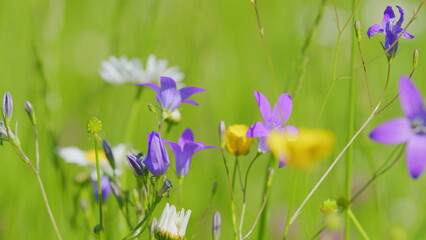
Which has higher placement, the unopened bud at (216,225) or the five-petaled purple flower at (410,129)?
the five-petaled purple flower at (410,129)

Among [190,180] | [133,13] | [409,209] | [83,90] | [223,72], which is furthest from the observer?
[133,13]

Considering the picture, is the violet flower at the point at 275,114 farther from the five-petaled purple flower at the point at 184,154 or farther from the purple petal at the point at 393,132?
the purple petal at the point at 393,132

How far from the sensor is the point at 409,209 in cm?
218

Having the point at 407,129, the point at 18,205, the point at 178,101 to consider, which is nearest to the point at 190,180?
the point at 18,205

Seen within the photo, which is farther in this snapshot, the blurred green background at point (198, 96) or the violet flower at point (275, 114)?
the blurred green background at point (198, 96)

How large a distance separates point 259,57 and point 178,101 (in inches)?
106

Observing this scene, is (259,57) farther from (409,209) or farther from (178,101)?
(178,101)

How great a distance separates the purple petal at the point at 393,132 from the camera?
79cm

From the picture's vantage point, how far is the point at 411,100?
0.84m

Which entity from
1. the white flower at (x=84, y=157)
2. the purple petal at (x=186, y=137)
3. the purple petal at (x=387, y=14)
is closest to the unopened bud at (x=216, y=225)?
the purple petal at (x=186, y=137)

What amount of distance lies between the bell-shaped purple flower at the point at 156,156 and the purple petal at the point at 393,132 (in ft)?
1.21

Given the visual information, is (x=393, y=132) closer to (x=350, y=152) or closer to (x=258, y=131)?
(x=258, y=131)

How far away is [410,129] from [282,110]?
30 cm

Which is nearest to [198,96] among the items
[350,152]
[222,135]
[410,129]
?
[350,152]
